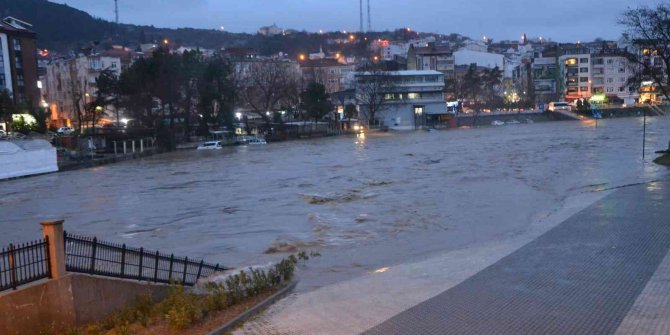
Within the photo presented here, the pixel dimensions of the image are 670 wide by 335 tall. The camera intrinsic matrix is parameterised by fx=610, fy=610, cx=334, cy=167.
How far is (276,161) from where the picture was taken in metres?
44.2

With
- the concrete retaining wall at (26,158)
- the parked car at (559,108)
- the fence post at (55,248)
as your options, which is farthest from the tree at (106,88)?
the parked car at (559,108)

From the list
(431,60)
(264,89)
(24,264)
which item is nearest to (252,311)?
(24,264)

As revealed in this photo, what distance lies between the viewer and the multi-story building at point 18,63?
6119cm

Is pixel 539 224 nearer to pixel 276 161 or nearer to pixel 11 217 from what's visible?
pixel 11 217

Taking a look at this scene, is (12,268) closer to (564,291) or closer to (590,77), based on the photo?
(564,291)

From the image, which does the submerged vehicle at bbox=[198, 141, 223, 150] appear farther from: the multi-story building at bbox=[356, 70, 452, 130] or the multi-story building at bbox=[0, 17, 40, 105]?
the multi-story building at bbox=[356, 70, 452, 130]

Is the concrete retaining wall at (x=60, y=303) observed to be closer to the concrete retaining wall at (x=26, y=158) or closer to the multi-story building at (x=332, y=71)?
the concrete retaining wall at (x=26, y=158)

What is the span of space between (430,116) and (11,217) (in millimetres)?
71494

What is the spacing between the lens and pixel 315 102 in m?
79.5

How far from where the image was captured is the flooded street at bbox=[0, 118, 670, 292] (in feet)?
53.1

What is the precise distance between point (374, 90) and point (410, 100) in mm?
6697

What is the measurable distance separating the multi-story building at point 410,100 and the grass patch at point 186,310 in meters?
79.6

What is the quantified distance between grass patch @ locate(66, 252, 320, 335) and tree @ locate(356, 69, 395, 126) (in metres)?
77.9

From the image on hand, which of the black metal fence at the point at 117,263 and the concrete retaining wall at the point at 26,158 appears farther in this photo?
the concrete retaining wall at the point at 26,158
